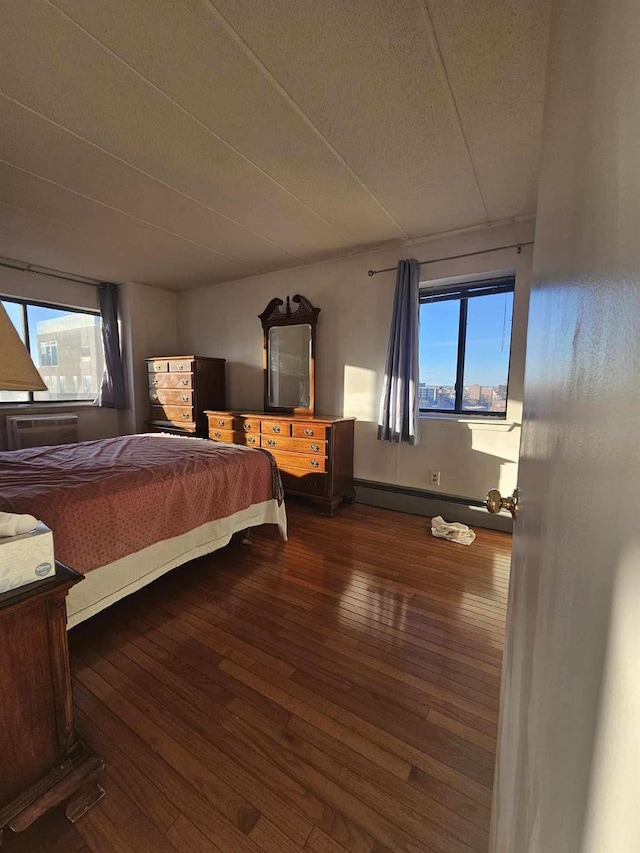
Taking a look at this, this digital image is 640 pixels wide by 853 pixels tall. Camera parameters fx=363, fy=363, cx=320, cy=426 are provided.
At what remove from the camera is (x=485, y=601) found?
2.04 m

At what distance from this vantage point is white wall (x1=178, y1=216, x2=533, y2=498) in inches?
114

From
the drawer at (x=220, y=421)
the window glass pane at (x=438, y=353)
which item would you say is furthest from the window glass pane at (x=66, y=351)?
the window glass pane at (x=438, y=353)

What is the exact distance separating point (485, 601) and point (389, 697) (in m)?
0.92

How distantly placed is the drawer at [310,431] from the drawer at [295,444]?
38 millimetres

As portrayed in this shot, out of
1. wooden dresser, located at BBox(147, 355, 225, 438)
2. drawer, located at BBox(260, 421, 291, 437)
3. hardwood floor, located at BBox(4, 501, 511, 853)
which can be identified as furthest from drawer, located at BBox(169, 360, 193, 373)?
hardwood floor, located at BBox(4, 501, 511, 853)

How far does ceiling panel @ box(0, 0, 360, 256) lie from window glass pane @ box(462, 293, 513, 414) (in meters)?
1.64

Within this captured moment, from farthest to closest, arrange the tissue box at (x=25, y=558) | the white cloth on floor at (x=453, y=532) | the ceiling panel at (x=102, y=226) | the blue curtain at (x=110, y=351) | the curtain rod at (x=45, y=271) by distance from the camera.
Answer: the blue curtain at (x=110, y=351), the curtain rod at (x=45, y=271), the white cloth on floor at (x=453, y=532), the ceiling panel at (x=102, y=226), the tissue box at (x=25, y=558)

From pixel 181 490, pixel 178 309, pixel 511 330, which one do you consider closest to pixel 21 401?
pixel 178 309

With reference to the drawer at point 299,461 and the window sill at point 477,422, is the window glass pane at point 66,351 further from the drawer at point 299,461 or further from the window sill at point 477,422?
the window sill at point 477,422

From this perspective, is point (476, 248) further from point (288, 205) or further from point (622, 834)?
point (622, 834)

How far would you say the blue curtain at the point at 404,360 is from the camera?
3096 mm

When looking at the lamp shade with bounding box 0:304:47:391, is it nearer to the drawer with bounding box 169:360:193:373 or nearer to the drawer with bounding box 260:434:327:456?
the drawer with bounding box 260:434:327:456

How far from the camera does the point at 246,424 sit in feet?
12.4

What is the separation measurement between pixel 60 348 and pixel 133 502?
347 centimetres
